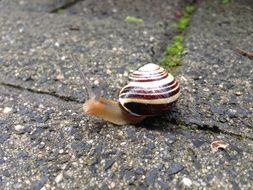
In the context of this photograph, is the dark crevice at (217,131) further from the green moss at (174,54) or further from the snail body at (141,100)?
the green moss at (174,54)

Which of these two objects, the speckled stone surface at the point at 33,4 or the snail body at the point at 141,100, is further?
the speckled stone surface at the point at 33,4

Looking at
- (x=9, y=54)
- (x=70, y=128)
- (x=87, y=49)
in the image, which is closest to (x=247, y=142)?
(x=70, y=128)

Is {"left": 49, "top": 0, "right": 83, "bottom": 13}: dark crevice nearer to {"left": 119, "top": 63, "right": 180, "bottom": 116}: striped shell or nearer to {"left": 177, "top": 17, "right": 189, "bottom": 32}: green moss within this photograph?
{"left": 177, "top": 17, "right": 189, "bottom": 32}: green moss

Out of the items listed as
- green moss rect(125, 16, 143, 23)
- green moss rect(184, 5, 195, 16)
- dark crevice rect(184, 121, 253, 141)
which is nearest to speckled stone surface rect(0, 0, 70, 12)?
green moss rect(125, 16, 143, 23)

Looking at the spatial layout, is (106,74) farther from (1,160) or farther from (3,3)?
(3,3)

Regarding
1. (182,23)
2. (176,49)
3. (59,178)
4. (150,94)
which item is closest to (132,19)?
(182,23)

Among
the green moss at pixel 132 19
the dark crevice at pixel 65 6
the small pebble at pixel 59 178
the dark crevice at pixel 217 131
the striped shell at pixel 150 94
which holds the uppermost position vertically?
the striped shell at pixel 150 94

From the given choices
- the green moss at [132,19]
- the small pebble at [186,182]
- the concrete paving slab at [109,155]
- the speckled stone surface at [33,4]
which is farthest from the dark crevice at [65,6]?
the small pebble at [186,182]

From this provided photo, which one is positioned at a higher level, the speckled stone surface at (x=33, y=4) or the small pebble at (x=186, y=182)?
the small pebble at (x=186, y=182)
